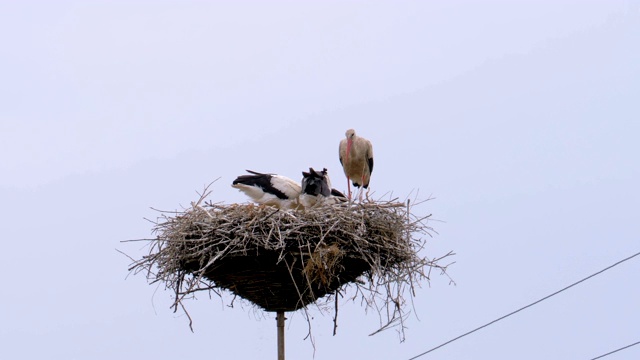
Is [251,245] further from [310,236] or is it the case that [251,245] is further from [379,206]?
[379,206]

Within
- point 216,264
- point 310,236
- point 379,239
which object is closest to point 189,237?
point 216,264

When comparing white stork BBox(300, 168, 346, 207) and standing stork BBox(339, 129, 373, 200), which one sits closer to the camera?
white stork BBox(300, 168, 346, 207)

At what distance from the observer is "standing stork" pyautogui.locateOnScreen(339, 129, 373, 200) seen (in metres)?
9.04

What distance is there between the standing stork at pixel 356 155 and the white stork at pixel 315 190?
130cm

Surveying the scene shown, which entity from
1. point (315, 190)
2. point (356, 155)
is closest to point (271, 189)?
point (315, 190)

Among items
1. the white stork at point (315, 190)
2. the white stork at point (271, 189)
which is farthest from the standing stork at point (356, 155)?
the white stork at point (315, 190)

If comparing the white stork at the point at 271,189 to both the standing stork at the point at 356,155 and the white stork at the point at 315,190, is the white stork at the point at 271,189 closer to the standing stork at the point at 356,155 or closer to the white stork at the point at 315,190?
the white stork at the point at 315,190

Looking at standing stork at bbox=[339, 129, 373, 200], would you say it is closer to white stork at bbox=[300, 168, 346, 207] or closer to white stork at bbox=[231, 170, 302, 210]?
white stork at bbox=[231, 170, 302, 210]

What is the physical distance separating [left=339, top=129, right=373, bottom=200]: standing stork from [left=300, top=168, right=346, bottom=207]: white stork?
1.30 metres

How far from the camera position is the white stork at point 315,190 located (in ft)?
24.8

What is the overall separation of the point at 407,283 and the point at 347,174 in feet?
8.88

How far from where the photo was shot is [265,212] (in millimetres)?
6492

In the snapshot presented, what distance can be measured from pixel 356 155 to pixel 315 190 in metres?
1.47

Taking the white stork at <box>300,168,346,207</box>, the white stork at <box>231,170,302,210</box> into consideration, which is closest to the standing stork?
the white stork at <box>231,170,302,210</box>
